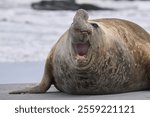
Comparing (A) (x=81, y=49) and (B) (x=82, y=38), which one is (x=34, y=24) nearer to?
(A) (x=81, y=49)

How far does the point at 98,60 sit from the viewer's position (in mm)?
6113

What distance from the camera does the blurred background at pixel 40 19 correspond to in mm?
12805

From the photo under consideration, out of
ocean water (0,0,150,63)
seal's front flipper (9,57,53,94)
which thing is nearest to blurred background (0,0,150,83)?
ocean water (0,0,150,63)

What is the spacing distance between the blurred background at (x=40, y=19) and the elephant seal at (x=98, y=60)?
19.3 ft

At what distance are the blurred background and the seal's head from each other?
6.74 m

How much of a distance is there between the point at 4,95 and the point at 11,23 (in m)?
6.68

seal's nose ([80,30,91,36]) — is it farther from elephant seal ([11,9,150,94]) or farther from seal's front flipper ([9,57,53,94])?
seal's front flipper ([9,57,53,94])

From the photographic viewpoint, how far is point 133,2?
1359cm

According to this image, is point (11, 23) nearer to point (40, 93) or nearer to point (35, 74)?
point (35, 74)

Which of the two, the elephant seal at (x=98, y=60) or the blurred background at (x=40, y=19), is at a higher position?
the elephant seal at (x=98, y=60)

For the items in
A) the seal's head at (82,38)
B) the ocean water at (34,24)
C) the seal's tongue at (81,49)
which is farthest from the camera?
the ocean water at (34,24)

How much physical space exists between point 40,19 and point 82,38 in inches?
304

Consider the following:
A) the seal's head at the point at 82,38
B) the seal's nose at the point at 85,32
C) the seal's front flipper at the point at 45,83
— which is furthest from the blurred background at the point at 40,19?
the seal's nose at the point at 85,32

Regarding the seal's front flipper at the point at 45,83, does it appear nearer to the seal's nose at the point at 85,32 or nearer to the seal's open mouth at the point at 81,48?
the seal's open mouth at the point at 81,48
